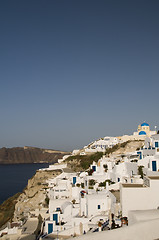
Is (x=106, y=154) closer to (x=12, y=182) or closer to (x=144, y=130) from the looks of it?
(x=144, y=130)

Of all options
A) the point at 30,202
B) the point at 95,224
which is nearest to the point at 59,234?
the point at 95,224

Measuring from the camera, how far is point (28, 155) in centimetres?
17325

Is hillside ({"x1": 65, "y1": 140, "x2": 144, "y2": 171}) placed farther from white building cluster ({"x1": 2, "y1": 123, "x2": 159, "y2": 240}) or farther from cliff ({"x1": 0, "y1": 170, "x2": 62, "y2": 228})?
white building cluster ({"x1": 2, "y1": 123, "x2": 159, "y2": 240})

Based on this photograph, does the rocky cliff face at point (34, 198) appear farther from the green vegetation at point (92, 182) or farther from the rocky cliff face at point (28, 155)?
the rocky cliff face at point (28, 155)

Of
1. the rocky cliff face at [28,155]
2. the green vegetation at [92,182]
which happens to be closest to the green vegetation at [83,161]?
the green vegetation at [92,182]

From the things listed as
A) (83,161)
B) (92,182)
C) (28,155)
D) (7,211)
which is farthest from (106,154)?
(28,155)

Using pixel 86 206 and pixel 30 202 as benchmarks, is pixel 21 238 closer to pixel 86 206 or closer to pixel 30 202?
pixel 86 206

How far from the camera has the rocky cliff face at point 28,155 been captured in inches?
6560

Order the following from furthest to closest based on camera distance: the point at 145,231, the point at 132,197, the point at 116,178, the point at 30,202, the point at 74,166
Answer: the point at 74,166
the point at 30,202
the point at 116,178
the point at 132,197
the point at 145,231

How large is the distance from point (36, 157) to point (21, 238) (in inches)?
6281

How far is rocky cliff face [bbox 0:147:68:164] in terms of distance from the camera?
16662cm

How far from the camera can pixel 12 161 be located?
547 feet

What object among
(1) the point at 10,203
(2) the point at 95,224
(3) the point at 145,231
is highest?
(3) the point at 145,231

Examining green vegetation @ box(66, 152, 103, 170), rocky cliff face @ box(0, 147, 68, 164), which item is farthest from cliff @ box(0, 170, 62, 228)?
rocky cliff face @ box(0, 147, 68, 164)
